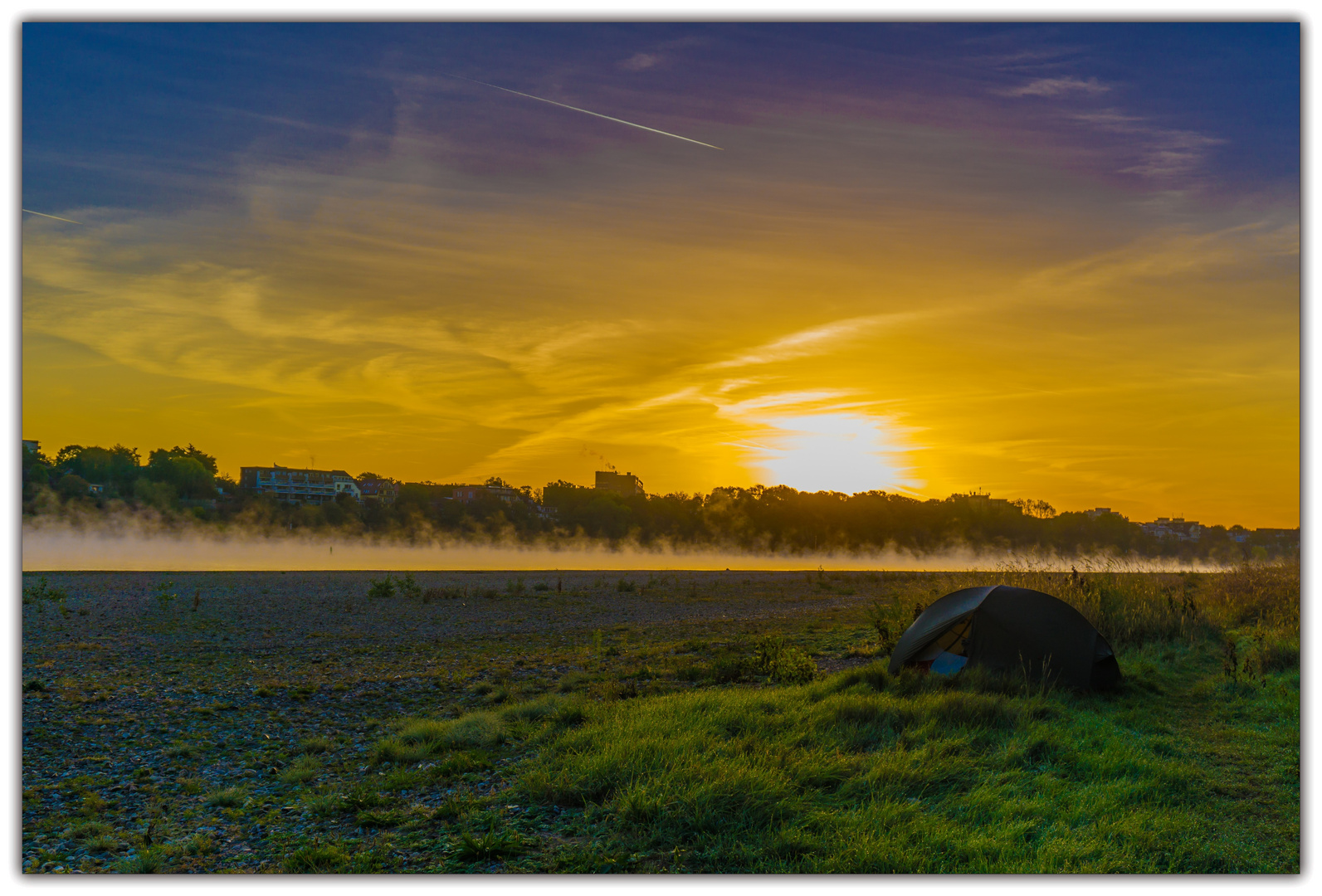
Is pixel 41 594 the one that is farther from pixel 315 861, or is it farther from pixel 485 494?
pixel 315 861

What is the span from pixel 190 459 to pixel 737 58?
12.1 metres

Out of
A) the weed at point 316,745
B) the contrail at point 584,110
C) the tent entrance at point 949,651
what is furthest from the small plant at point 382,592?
the contrail at point 584,110

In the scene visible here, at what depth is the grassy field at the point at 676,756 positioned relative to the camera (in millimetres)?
6105

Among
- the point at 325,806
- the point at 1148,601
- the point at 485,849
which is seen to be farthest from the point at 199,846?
the point at 1148,601

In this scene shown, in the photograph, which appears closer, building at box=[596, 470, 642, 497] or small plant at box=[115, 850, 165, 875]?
small plant at box=[115, 850, 165, 875]

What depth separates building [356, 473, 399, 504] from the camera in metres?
15.3

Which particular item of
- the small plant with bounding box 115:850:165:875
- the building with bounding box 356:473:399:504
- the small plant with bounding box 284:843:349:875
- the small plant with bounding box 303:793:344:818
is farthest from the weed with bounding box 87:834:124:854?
the building with bounding box 356:473:399:504

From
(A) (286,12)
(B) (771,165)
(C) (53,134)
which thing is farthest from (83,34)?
(B) (771,165)

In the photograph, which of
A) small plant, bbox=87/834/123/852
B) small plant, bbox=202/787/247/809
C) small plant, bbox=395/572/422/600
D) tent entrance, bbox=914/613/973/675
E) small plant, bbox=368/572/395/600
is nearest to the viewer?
small plant, bbox=87/834/123/852

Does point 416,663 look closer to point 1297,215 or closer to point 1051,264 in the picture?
point 1051,264

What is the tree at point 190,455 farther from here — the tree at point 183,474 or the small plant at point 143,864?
the small plant at point 143,864

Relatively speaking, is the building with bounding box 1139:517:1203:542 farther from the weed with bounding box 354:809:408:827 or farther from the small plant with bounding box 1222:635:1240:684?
the weed with bounding box 354:809:408:827

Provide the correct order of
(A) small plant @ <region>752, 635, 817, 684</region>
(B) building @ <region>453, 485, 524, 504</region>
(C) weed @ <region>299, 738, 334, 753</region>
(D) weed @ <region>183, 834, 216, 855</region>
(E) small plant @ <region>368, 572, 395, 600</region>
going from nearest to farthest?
(D) weed @ <region>183, 834, 216, 855</region>
(C) weed @ <region>299, 738, 334, 753</region>
(A) small plant @ <region>752, 635, 817, 684</region>
(B) building @ <region>453, 485, 524, 504</region>
(E) small plant @ <region>368, 572, 395, 600</region>

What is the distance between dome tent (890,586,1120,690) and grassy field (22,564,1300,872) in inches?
18.0
